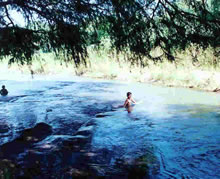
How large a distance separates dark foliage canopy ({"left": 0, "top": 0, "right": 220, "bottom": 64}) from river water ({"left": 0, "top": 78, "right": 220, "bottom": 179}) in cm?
306

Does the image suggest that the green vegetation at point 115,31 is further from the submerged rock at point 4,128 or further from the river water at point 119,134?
the submerged rock at point 4,128

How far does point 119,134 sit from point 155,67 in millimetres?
4133

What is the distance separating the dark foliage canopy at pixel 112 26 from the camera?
4.16m

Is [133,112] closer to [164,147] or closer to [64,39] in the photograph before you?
[164,147]

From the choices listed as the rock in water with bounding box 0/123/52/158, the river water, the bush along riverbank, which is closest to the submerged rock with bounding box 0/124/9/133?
the river water

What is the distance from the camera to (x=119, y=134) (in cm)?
959

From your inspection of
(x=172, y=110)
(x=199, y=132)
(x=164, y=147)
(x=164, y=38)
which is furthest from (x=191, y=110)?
(x=164, y=38)

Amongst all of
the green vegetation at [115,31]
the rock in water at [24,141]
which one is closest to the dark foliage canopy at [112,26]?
the green vegetation at [115,31]

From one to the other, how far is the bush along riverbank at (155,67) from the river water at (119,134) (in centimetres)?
169

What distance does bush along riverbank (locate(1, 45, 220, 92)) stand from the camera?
4.36 metres

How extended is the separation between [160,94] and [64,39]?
45.2 feet

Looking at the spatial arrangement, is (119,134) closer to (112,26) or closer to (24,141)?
(24,141)

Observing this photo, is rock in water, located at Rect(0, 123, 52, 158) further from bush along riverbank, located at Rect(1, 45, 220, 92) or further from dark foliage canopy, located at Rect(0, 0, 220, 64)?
dark foliage canopy, located at Rect(0, 0, 220, 64)

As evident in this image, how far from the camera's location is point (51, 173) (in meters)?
6.15
